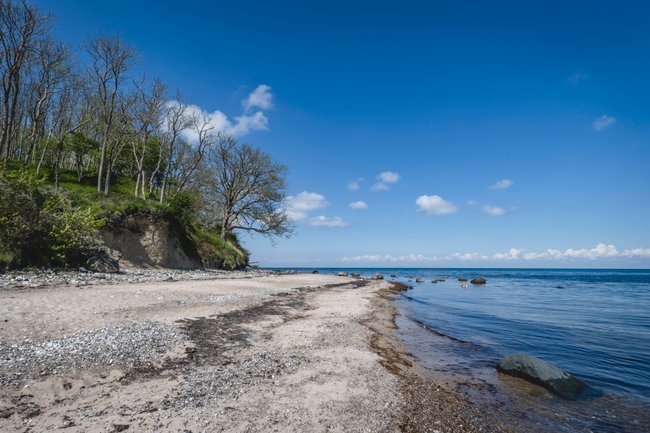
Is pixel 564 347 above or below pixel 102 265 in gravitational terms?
below

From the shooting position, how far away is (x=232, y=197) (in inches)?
1594

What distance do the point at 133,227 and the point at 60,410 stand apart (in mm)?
21753

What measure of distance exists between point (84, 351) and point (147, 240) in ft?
65.7

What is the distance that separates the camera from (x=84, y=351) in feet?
21.6

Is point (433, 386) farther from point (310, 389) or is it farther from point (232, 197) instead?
point (232, 197)

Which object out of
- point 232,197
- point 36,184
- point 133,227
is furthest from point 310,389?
point 232,197

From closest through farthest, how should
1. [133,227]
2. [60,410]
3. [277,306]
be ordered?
[60,410] < [277,306] < [133,227]

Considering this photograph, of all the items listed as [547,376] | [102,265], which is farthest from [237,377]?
[102,265]

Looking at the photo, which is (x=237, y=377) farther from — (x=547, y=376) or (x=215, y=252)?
(x=215, y=252)

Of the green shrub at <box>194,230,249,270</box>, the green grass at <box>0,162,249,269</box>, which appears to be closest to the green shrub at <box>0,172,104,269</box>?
the green grass at <box>0,162,249,269</box>

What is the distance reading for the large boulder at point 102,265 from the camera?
1766 cm

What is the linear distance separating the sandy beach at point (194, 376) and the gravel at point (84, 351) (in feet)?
0.07

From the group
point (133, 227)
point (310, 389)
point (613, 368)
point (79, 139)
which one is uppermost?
point (79, 139)

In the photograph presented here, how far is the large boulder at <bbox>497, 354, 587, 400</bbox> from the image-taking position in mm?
7684
